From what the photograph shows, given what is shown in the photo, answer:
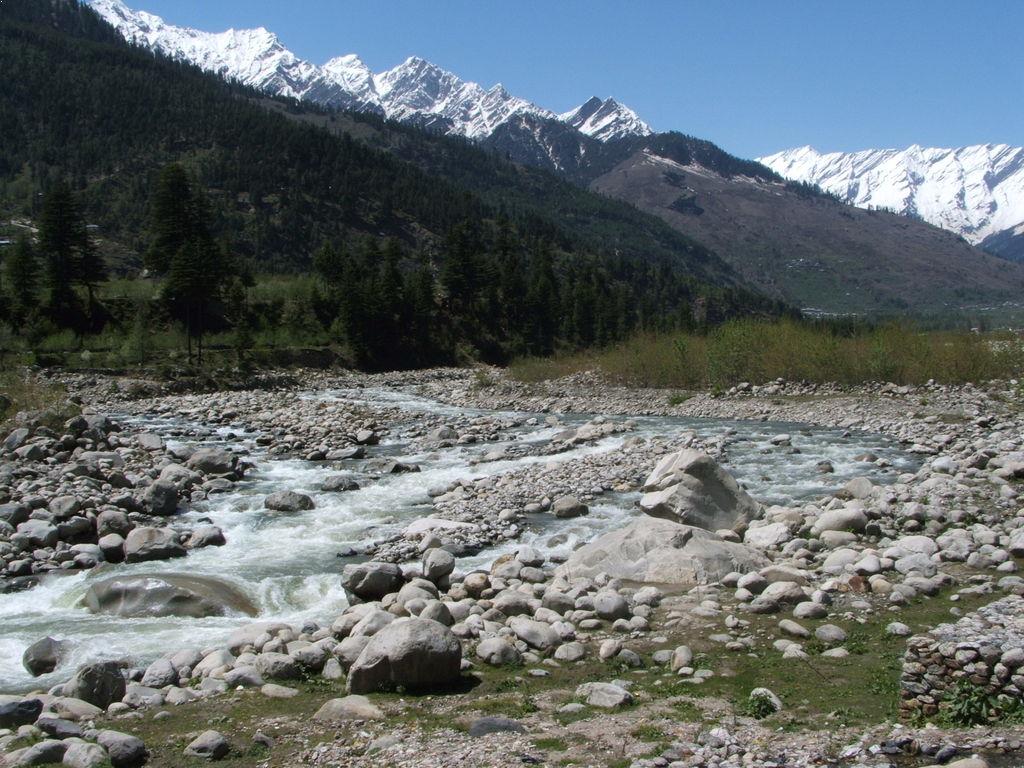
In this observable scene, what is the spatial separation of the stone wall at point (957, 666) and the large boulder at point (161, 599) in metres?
9.48

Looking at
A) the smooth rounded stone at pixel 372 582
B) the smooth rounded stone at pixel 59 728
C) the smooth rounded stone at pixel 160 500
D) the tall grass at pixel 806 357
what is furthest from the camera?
the tall grass at pixel 806 357

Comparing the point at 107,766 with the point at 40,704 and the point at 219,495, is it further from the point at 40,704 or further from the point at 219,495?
the point at 219,495

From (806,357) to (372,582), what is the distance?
35.7 metres

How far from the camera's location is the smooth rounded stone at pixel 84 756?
6781mm

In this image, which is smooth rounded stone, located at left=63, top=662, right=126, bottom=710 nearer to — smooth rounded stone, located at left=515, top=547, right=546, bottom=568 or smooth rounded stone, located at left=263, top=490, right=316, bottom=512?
smooth rounded stone, located at left=515, top=547, right=546, bottom=568

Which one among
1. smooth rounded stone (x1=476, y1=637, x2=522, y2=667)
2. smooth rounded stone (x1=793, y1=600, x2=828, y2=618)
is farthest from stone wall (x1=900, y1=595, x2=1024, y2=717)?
smooth rounded stone (x1=476, y1=637, x2=522, y2=667)

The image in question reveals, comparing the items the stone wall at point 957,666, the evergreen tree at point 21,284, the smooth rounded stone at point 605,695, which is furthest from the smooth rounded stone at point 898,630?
the evergreen tree at point 21,284

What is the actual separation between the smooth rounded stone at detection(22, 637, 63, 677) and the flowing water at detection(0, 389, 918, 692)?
0.42 feet

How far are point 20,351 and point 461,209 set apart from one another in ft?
404

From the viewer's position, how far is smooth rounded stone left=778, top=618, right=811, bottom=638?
388 inches

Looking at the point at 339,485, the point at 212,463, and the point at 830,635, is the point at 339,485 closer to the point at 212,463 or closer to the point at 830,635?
the point at 212,463

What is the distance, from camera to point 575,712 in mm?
7840

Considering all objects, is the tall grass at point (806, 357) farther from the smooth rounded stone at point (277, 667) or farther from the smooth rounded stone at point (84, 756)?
the smooth rounded stone at point (84, 756)

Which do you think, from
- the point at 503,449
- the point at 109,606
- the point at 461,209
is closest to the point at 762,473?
the point at 503,449
